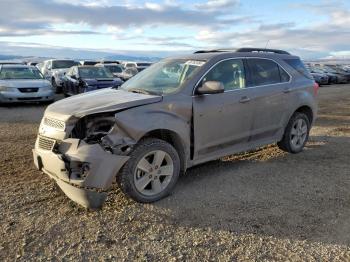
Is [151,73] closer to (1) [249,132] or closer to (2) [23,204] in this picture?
(1) [249,132]

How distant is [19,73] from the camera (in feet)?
50.1

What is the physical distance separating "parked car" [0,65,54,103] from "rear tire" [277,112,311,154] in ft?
32.4

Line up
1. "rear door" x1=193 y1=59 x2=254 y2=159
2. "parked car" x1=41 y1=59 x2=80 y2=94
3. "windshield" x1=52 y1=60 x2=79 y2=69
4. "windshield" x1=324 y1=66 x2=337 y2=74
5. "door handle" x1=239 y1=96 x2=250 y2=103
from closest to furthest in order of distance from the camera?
1. "rear door" x1=193 y1=59 x2=254 y2=159
2. "door handle" x1=239 y1=96 x2=250 y2=103
3. "parked car" x1=41 y1=59 x2=80 y2=94
4. "windshield" x1=52 y1=60 x2=79 y2=69
5. "windshield" x1=324 y1=66 x2=337 y2=74

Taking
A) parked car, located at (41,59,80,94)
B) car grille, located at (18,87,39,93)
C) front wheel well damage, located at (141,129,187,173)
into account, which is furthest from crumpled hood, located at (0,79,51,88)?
front wheel well damage, located at (141,129,187,173)

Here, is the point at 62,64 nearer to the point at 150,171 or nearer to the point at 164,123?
the point at 164,123

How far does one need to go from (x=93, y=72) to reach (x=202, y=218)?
12.8 m

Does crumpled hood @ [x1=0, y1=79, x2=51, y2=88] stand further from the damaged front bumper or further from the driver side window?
the damaged front bumper

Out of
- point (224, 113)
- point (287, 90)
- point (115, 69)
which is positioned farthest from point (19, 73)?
point (224, 113)

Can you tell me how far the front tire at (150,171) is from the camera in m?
4.52

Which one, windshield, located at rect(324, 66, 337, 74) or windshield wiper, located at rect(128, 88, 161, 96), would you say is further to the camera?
windshield, located at rect(324, 66, 337, 74)

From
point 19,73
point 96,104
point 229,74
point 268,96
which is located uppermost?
point 229,74

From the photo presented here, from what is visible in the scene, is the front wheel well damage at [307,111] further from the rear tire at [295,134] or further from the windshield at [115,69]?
the windshield at [115,69]

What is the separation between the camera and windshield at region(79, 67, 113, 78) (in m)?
15.9

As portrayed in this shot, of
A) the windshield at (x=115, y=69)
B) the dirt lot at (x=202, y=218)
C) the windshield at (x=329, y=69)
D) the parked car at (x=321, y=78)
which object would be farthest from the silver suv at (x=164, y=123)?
the windshield at (x=329, y=69)
